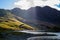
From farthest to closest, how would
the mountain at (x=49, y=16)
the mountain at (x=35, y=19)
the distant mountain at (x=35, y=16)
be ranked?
the mountain at (x=49, y=16) < the distant mountain at (x=35, y=16) < the mountain at (x=35, y=19)

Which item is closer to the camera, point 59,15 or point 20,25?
point 20,25

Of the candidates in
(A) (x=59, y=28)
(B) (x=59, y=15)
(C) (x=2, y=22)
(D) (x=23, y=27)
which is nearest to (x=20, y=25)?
Result: (D) (x=23, y=27)

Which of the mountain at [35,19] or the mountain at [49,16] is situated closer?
the mountain at [35,19]

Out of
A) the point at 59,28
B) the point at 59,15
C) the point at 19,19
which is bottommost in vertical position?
the point at 59,28

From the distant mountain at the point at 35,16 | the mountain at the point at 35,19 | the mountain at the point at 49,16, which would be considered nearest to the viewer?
the mountain at the point at 35,19

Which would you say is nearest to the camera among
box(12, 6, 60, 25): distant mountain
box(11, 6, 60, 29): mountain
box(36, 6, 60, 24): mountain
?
box(11, 6, 60, 29): mountain

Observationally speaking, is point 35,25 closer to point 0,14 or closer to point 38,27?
point 38,27

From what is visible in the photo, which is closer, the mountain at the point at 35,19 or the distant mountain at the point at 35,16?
the mountain at the point at 35,19

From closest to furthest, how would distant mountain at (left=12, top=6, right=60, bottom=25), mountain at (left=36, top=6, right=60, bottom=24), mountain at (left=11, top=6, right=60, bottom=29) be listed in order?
mountain at (left=11, top=6, right=60, bottom=29), distant mountain at (left=12, top=6, right=60, bottom=25), mountain at (left=36, top=6, right=60, bottom=24)

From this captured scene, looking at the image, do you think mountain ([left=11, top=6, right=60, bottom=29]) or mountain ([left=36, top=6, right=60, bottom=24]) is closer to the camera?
mountain ([left=11, top=6, right=60, bottom=29])

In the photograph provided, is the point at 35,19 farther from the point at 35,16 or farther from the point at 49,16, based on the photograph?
the point at 49,16

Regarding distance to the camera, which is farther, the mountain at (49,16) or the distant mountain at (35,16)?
→ the mountain at (49,16)

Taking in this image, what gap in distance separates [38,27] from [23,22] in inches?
431

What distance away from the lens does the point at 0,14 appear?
115 m
